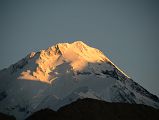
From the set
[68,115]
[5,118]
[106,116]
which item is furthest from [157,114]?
[5,118]

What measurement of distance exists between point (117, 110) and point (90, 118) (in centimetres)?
1584

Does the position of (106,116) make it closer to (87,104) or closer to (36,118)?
(87,104)

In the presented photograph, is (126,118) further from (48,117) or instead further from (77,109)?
(48,117)

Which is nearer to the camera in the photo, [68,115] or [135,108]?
[68,115]

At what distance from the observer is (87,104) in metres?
190

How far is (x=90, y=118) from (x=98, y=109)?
30.0 feet

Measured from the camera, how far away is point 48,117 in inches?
6841

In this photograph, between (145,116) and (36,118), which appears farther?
(145,116)

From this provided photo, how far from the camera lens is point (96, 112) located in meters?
184

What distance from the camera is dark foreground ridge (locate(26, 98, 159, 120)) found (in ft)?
583

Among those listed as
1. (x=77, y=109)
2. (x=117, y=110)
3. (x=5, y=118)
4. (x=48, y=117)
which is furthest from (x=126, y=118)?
(x=5, y=118)

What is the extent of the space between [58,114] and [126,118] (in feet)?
86.0

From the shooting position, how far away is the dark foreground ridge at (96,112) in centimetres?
17759

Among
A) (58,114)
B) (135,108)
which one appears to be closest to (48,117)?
(58,114)
